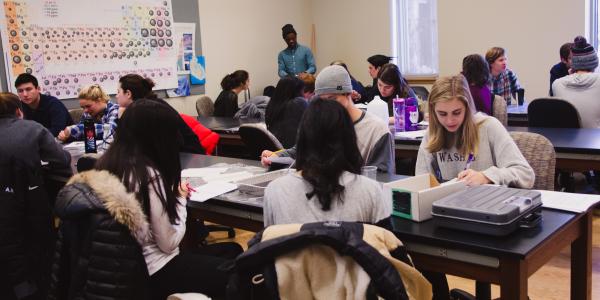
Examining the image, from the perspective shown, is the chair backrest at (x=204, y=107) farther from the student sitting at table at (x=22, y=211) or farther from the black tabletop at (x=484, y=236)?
the black tabletop at (x=484, y=236)

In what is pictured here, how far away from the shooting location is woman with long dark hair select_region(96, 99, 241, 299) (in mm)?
1865

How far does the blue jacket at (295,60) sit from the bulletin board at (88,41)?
139 centimetres

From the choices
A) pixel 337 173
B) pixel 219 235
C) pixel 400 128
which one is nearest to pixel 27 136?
pixel 219 235

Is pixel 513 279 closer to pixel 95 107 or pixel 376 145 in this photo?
pixel 376 145

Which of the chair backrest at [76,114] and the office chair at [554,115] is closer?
the office chair at [554,115]

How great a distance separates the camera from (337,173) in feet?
5.37

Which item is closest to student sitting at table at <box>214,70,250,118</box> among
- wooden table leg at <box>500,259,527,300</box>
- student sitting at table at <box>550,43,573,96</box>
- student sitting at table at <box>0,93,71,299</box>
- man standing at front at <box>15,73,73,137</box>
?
man standing at front at <box>15,73,73,137</box>

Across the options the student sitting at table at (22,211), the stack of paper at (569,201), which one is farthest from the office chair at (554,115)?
the student sitting at table at (22,211)

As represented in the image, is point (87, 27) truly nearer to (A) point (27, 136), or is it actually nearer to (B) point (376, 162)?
(A) point (27, 136)

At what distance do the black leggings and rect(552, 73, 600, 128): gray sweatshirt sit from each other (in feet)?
10.9

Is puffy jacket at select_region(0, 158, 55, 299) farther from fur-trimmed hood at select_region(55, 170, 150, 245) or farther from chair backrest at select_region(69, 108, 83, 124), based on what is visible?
chair backrest at select_region(69, 108, 83, 124)

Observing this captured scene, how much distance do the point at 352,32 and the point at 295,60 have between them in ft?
3.36

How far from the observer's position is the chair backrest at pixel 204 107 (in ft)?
21.3

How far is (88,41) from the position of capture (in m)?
6.18
